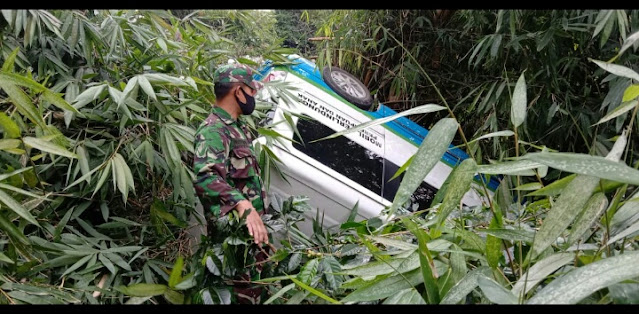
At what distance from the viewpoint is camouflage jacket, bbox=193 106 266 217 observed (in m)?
1.42

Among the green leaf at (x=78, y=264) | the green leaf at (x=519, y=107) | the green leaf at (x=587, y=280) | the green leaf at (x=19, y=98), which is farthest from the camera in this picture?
the green leaf at (x=78, y=264)

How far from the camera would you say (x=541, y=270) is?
0.53 meters

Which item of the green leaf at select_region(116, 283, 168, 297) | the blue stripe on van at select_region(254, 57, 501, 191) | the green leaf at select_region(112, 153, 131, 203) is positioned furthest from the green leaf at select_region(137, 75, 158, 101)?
the green leaf at select_region(116, 283, 168, 297)

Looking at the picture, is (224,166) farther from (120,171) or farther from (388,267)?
(388,267)

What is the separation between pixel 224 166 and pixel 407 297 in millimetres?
999

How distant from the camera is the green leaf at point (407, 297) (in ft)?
1.78

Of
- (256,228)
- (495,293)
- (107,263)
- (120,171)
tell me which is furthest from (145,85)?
(495,293)

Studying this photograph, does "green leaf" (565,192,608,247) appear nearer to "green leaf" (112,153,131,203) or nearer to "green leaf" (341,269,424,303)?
"green leaf" (341,269,424,303)

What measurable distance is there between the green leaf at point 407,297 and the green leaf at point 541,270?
92 mm

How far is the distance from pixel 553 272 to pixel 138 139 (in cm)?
154

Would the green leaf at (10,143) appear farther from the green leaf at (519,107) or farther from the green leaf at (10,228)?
the green leaf at (519,107)

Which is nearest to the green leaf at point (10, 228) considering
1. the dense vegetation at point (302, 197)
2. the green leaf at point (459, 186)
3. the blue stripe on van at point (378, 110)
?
the dense vegetation at point (302, 197)

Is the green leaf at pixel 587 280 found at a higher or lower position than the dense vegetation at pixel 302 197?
higher

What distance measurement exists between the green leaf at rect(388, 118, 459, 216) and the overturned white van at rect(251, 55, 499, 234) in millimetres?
1550
